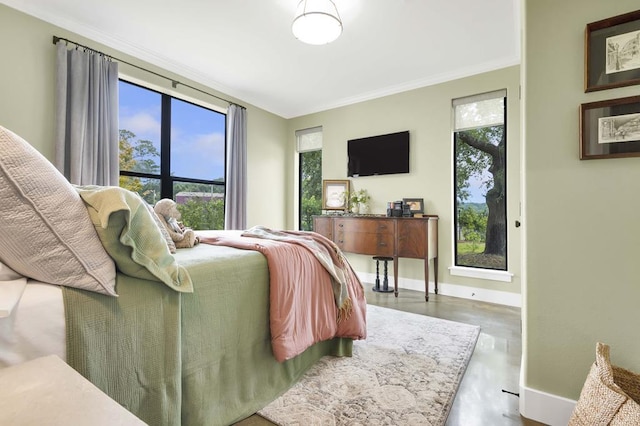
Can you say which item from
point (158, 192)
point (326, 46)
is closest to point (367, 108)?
point (326, 46)

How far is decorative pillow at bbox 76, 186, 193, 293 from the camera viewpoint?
3.07 feet

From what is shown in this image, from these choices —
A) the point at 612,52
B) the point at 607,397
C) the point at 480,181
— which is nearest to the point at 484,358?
the point at 607,397

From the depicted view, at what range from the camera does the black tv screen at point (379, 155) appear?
154 inches

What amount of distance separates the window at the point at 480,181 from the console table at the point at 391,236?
0.38 metres

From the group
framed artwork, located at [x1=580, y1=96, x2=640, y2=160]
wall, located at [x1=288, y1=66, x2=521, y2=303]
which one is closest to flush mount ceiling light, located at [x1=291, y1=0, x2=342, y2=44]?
framed artwork, located at [x1=580, y1=96, x2=640, y2=160]

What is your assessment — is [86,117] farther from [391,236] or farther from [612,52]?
[612,52]

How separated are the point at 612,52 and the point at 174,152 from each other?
3847 millimetres

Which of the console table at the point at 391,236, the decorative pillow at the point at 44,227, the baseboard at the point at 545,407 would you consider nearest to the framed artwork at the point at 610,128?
the baseboard at the point at 545,407

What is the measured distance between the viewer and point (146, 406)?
1.00 metres

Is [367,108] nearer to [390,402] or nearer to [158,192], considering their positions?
[158,192]

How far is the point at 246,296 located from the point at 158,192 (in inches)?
102

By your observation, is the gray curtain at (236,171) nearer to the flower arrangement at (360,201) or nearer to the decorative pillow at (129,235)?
the flower arrangement at (360,201)

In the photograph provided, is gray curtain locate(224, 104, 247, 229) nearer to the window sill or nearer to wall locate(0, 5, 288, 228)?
wall locate(0, 5, 288, 228)

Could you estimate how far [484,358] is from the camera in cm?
202
